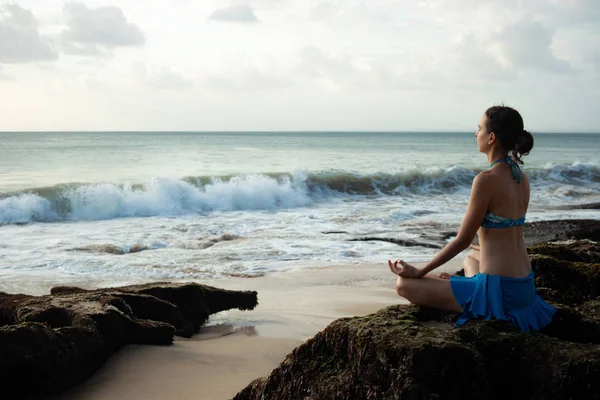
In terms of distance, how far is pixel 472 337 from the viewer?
131 inches

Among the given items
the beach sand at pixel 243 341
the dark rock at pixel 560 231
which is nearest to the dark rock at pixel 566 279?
the beach sand at pixel 243 341

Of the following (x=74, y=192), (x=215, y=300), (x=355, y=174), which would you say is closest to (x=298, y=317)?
(x=215, y=300)

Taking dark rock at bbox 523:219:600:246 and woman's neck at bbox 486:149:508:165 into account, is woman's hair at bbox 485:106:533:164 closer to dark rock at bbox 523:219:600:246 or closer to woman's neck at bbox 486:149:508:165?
woman's neck at bbox 486:149:508:165

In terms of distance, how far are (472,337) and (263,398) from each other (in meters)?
1.35

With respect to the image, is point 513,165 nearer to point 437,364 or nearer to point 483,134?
point 483,134

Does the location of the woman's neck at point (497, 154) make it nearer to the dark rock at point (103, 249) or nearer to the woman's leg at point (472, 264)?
the woman's leg at point (472, 264)

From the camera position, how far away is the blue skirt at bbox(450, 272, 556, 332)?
12.0 feet

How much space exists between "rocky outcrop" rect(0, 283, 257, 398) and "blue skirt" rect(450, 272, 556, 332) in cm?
284

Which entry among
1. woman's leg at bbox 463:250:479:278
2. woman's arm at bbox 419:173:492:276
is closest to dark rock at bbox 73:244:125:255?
woman's leg at bbox 463:250:479:278

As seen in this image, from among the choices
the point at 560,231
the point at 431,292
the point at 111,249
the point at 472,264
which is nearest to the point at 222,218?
the point at 111,249

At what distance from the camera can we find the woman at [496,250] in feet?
12.2

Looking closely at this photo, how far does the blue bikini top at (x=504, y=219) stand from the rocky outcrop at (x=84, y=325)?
310 centimetres

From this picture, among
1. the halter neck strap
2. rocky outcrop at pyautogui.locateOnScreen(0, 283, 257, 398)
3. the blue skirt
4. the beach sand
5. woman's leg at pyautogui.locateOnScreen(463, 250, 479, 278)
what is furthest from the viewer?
the beach sand

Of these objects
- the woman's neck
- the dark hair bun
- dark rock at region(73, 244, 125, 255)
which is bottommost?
dark rock at region(73, 244, 125, 255)
